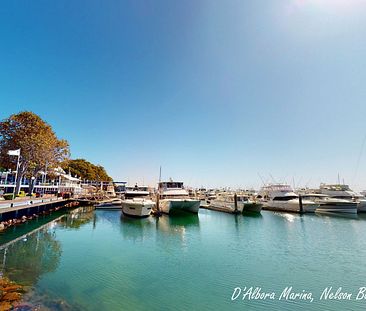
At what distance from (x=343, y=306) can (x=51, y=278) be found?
14.7 meters

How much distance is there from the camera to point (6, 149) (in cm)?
3506

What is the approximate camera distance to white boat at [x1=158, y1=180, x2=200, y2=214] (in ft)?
112

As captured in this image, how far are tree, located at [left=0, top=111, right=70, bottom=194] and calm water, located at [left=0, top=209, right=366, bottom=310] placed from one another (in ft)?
51.0

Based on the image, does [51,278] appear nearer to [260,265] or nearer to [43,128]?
[260,265]

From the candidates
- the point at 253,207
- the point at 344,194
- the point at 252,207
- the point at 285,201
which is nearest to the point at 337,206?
the point at 285,201

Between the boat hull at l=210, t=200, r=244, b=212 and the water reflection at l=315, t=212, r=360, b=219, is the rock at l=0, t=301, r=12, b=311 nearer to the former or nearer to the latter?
the boat hull at l=210, t=200, r=244, b=212

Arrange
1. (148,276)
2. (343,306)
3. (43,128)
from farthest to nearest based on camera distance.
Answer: (43,128), (148,276), (343,306)

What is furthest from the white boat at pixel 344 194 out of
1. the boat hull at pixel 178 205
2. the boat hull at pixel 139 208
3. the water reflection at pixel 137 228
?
the water reflection at pixel 137 228

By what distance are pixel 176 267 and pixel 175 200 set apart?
66.7 feet

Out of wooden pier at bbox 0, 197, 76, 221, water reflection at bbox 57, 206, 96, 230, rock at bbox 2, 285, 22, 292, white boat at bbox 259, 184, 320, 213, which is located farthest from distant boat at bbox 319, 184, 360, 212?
wooden pier at bbox 0, 197, 76, 221

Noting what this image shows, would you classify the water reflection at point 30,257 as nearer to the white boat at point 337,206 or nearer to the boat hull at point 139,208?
the boat hull at point 139,208

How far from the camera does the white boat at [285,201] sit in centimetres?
4244

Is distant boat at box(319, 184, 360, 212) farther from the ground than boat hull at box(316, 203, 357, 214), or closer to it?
farther from the ground

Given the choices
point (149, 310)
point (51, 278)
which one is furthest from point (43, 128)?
point (149, 310)
